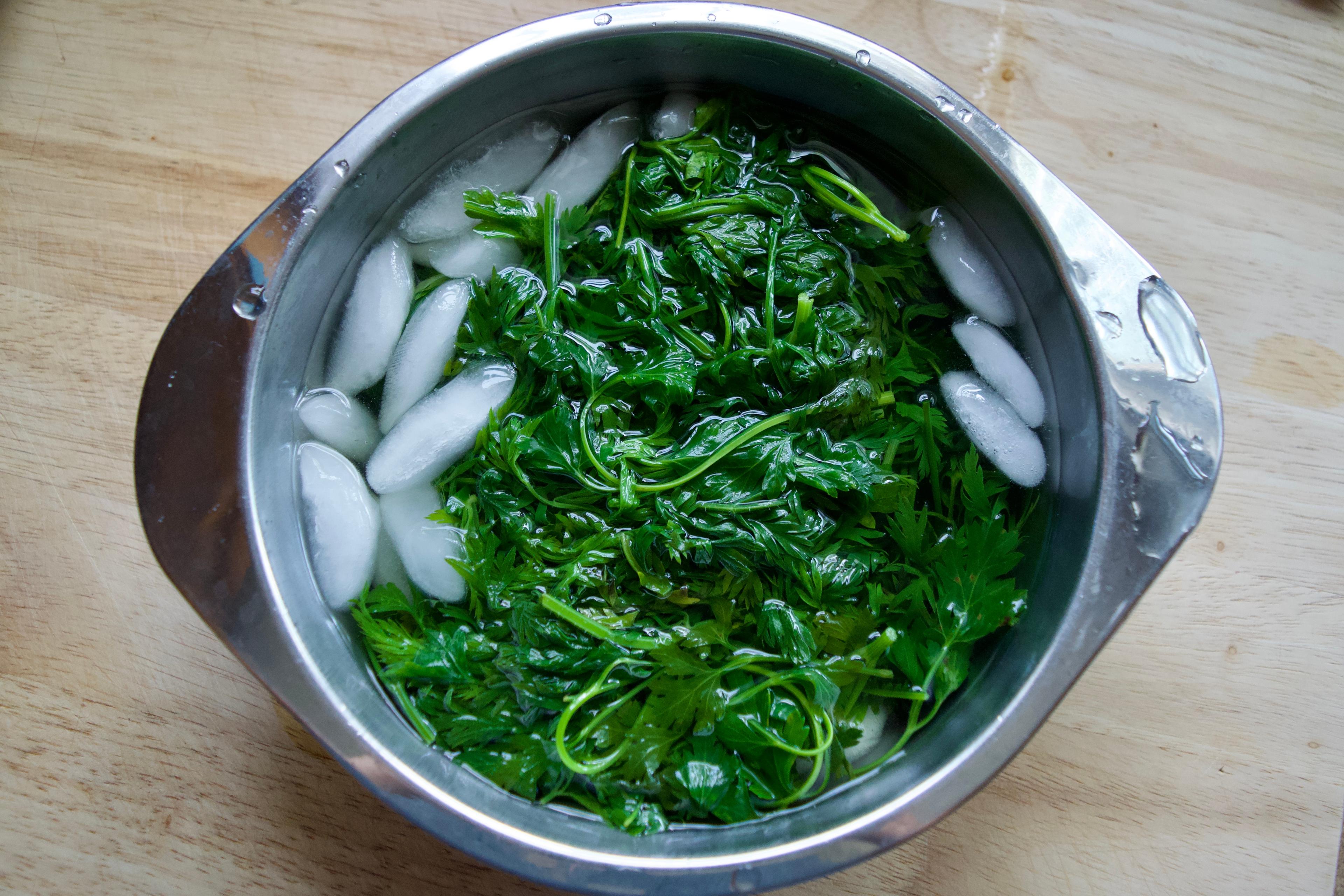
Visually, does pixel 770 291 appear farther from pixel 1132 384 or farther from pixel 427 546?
pixel 427 546

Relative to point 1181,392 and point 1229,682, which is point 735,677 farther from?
point 1229,682

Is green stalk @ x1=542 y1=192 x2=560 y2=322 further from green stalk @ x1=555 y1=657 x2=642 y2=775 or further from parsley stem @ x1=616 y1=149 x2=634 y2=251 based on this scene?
green stalk @ x1=555 y1=657 x2=642 y2=775

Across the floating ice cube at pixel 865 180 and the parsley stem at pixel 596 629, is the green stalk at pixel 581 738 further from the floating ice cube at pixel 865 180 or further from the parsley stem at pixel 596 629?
the floating ice cube at pixel 865 180

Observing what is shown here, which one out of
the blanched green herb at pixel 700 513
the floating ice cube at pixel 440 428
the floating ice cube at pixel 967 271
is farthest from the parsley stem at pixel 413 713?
the floating ice cube at pixel 967 271

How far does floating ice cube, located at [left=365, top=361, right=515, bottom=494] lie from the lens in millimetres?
890

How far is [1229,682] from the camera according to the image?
0.98m

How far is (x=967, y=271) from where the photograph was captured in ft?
3.09

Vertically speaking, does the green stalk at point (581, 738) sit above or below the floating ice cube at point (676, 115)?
below

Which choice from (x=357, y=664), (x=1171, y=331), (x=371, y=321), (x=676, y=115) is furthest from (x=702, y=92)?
(x=357, y=664)

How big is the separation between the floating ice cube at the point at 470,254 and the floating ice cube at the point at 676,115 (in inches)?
9.2

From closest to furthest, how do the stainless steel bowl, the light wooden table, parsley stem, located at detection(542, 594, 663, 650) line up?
1. the stainless steel bowl
2. parsley stem, located at detection(542, 594, 663, 650)
3. the light wooden table

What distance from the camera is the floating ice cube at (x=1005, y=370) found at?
93cm

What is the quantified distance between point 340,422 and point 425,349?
0.46ft

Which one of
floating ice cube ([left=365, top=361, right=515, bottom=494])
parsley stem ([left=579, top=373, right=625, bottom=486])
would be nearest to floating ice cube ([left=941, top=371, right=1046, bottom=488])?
parsley stem ([left=579, top=373, right=625, bottom=486])
